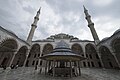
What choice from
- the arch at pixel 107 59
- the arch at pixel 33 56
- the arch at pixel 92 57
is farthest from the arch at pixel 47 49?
the arch at pixel 107 59

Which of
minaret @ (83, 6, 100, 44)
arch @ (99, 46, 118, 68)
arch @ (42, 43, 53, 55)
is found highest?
minaret @ (83, 6, 100, 44)

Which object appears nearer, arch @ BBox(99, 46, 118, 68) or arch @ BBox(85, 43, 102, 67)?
arch @ BBox(99, 46, 118, 68)

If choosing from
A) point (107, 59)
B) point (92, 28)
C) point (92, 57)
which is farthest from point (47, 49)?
point (107, 59)

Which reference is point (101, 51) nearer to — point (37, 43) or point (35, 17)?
point (37, 43)

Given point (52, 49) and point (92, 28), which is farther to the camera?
point (92, 28)

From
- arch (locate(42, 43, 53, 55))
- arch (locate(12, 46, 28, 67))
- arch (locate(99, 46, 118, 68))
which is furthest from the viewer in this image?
arch (locate(42, 43, 53, 55))

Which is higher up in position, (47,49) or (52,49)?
(47,49)

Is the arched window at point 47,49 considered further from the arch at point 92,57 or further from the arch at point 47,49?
the arch at point 92,57

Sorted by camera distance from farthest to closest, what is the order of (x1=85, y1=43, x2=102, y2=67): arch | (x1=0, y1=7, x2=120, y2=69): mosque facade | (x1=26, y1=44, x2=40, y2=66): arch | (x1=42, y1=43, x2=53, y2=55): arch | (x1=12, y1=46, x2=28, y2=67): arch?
1. (x1=42, y1=43, x2=53, y2=55): arch
2. (x1=26, y1=44, x2=40, y2=66): arch
3. (x1=12, y1=46, x2=28, y2=67): arch
4. (x1=85, y1=43, x2=102, y2=67): arch
5. (x1=0, y1=7, x2=120, y2=69): mosque facade

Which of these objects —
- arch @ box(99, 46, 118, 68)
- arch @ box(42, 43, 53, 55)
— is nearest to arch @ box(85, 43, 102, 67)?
arch @ box(99, 46, 118, 68)

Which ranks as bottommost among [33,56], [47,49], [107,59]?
[107,59]

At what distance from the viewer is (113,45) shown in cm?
1555

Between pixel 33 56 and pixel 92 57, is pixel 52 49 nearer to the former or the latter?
pixel 33 56

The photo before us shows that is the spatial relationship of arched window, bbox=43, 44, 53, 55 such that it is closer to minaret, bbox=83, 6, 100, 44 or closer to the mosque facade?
the mosque facade
